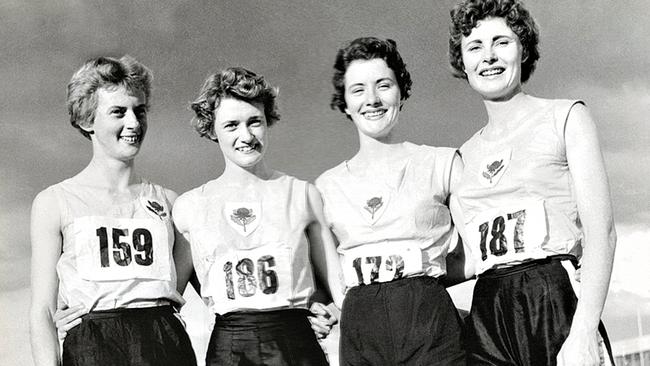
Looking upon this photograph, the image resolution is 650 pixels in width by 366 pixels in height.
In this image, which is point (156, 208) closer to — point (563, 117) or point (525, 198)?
point (525, 198)

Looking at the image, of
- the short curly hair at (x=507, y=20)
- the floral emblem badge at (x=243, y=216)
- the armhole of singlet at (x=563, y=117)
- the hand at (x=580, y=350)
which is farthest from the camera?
the floral emblem badge at (x=243, y=216)

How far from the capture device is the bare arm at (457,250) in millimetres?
2821

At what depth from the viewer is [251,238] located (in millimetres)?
2967

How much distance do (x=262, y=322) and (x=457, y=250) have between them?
2.25ft

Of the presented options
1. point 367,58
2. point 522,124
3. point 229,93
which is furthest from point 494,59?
point 229,93

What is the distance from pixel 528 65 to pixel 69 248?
1650mm

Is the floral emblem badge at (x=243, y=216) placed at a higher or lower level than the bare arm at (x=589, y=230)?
higher

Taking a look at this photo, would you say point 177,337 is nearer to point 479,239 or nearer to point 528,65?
point 479,239

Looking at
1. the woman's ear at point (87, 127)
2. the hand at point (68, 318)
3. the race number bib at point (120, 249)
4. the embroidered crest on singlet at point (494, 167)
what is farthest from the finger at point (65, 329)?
the embroidered crest on singlet at point (494, 167)

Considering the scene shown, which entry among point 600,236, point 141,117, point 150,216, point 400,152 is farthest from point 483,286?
point 141,117

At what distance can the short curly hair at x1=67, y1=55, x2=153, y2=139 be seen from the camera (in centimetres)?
310

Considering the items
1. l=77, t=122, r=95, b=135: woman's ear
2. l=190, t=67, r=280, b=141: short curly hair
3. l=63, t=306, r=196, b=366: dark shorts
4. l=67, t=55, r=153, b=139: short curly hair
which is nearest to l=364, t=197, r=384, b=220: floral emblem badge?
l=190, t=67, r=280, b=141: short curly hair

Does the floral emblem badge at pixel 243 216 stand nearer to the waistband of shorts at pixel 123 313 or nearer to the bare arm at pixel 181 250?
the bare arm at pixel 181 250

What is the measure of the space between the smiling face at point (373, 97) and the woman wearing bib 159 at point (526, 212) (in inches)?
11.9
